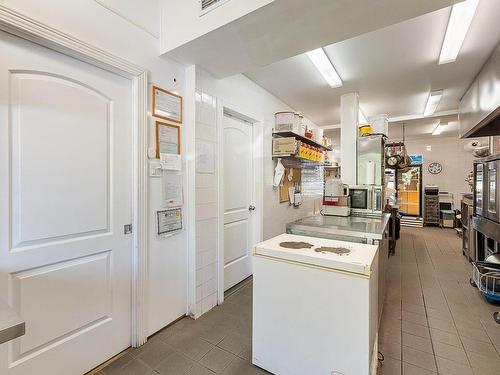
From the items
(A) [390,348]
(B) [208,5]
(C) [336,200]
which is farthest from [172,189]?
(A) [390,348]

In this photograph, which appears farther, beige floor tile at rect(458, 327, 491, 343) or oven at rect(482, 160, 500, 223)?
oven at rect(482, 160, 500, 223)

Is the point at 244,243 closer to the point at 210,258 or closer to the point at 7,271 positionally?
the point at 210,258

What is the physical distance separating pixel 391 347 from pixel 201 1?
2979 millimetres

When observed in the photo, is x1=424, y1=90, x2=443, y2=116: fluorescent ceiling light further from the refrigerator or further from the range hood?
the refrigerator

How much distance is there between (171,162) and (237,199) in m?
1.15

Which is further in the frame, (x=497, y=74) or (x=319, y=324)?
(x=497, y=74)

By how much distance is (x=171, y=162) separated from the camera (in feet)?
6.75

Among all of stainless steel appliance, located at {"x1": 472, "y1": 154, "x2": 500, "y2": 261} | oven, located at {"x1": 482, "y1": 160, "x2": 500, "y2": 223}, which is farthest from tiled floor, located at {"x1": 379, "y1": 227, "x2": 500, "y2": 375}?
oven, located at {"x1": 482, "y1": 160, "x2": 500, "y2": 223}

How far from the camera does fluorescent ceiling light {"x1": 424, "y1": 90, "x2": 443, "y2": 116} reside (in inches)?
142

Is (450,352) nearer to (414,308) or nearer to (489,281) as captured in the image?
(414,308)

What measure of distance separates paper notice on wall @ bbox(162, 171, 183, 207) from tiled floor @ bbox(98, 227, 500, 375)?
1.09 m

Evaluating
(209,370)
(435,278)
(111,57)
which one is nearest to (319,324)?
(209,370)

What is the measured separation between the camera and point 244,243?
10.5 feet

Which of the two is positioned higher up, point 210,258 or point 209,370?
point 210,258
